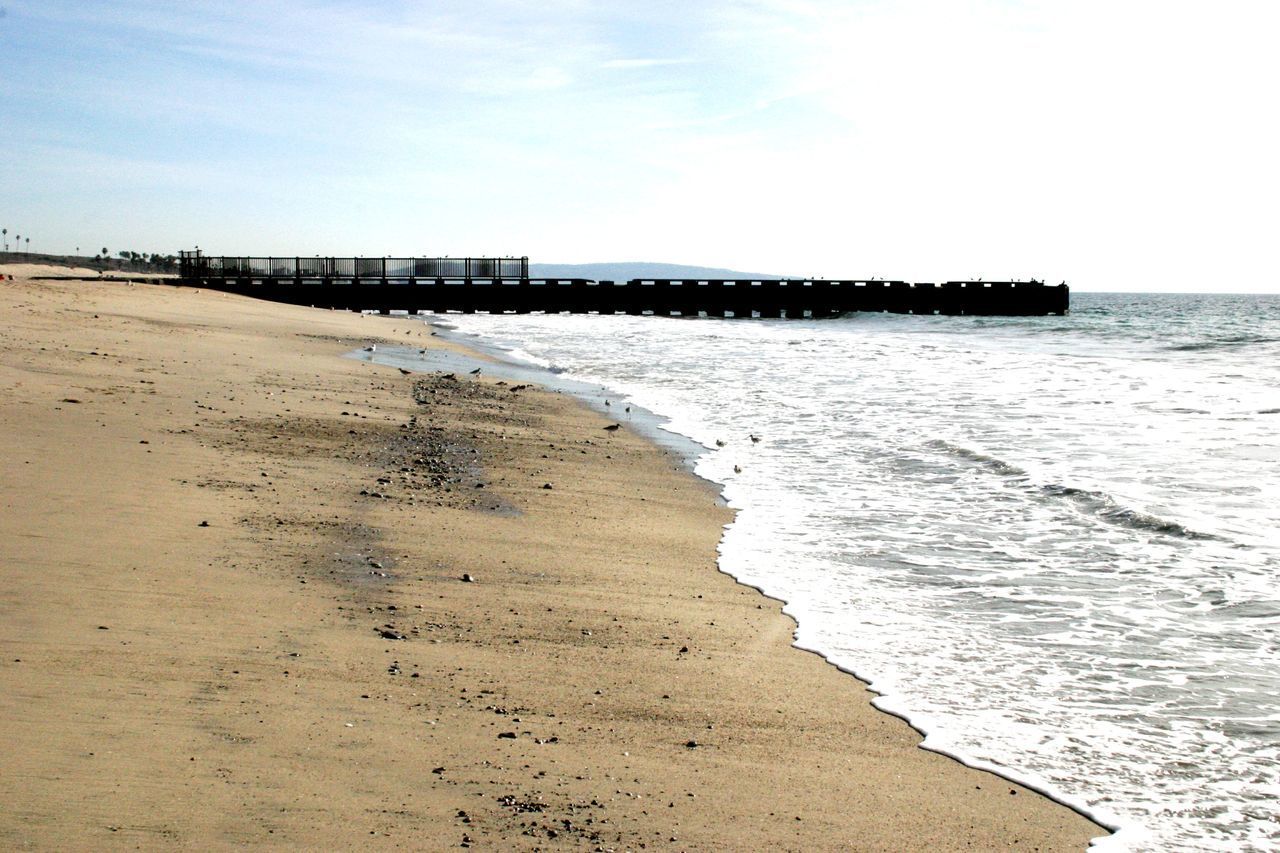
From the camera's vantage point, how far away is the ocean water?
3.94 meters

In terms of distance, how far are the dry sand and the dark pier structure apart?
1637 inches

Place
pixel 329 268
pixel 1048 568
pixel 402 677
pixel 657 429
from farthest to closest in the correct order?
pixel 329 268, pixel 657 429, pixel 1048 568, pixel 402 677

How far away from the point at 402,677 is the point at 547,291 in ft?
165

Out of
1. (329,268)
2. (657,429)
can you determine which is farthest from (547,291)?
(657,429)

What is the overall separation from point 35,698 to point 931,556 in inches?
195

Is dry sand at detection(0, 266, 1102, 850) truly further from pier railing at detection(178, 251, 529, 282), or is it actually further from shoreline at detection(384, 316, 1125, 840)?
pier railing at detection(178, 251, 529, 282)

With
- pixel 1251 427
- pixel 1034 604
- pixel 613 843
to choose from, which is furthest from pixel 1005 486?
pixel 613 843

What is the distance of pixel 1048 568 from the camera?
21.4 ft

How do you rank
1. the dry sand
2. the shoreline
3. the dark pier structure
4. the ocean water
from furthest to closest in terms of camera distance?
the dark pier structure → the ocean water → the shoreline → the dry sand

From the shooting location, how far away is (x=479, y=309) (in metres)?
51.9

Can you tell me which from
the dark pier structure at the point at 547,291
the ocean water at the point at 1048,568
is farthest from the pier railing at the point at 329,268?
the ocean water at the point at 1048,568

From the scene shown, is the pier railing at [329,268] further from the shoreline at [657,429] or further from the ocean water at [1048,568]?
the ocean water at [1048,568]

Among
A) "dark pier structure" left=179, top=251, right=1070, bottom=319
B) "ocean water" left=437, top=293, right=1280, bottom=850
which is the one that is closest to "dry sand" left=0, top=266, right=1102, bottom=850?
"ocean water" left=437, top=293, right=1280, bottom=850

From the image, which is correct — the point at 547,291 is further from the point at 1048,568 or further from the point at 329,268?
the point at 1048,568
